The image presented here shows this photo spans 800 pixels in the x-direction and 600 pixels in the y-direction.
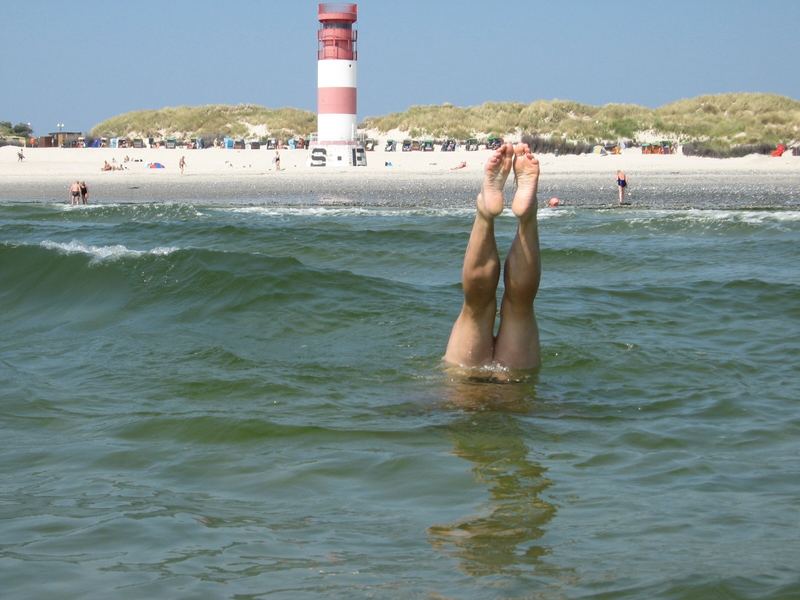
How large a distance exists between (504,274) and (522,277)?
15 cm

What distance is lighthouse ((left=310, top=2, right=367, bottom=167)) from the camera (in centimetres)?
4597

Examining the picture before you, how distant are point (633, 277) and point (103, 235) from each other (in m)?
8.60

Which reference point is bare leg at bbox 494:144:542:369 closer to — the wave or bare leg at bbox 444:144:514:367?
bare leg at bbox 444:144:514:367

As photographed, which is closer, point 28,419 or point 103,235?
point 28,419

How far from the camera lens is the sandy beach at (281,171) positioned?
3750 centimetres

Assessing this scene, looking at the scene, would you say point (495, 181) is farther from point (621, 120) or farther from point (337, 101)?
point (621, 120)

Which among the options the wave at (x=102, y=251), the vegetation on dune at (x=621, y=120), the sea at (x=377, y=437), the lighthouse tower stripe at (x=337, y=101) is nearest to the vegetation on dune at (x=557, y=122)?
the vegetation on dune at (x=621, y=120)

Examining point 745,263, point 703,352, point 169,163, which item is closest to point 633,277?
point 745,263

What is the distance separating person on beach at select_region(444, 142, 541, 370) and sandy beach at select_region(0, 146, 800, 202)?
28.4m

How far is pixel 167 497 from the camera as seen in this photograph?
514cm

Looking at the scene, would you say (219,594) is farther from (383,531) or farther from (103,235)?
(103,235)

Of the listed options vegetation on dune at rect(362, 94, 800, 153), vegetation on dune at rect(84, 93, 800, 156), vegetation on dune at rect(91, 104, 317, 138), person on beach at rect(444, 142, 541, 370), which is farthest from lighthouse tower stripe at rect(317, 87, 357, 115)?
person on beach at rect(444, 142, 541, 370)

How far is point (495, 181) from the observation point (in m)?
6.04

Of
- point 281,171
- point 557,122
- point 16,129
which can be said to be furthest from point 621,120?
point 16,129
